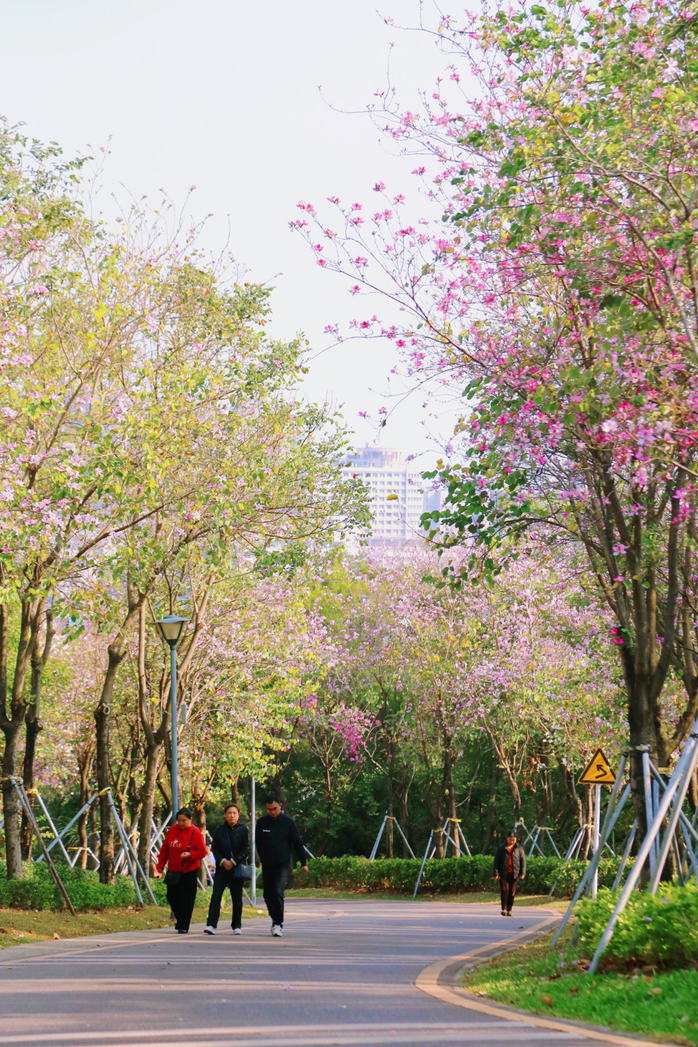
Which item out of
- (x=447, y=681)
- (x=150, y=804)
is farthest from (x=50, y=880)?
(x=447, y=681)

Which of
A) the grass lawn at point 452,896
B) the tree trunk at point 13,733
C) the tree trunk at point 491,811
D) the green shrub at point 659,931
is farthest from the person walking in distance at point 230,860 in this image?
the tree trunk at point 491,811

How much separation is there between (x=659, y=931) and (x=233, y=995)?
316 centimetres

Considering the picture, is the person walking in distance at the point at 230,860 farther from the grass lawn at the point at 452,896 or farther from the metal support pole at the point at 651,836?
the grass lawn at the point at 452,896

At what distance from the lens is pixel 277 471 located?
1784cm

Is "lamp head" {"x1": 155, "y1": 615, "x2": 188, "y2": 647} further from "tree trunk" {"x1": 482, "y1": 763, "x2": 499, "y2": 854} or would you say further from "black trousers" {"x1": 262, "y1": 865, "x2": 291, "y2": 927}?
"tree trunk" {"x1": 482, "y1": 763, "x2": 499, "y2": 854}

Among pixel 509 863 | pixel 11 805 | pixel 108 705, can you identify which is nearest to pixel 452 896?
pixel 509 863

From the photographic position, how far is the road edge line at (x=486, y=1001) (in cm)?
669

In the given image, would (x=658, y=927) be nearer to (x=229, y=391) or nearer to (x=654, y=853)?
(x=654, y=853)

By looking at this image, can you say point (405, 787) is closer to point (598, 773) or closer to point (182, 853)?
point (598, 773)

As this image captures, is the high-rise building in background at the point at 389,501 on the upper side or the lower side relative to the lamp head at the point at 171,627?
upper

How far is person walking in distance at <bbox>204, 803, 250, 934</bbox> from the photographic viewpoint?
13766 mm

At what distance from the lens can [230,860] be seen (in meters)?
13.7

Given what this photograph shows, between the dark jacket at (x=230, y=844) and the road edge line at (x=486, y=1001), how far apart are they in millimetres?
2893

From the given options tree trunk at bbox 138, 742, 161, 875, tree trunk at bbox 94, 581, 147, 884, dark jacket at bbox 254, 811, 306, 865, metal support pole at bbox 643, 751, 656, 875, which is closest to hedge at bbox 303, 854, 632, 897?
tree trunk at bbox 138, 742, 161, 875
